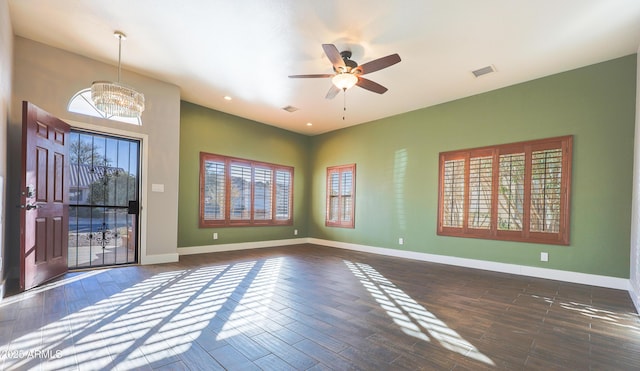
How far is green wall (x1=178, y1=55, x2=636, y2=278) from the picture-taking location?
13.0 feet

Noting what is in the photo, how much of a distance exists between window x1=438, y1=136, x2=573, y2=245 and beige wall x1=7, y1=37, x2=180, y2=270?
5076 mm

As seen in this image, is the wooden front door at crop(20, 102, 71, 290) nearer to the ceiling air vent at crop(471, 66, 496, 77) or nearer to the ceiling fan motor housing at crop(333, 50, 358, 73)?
the ceiling fan motor housing at crop(333, 50, 358, 73)

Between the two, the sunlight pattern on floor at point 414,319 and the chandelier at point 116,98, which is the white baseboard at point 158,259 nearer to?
the chandelier at point 116,98

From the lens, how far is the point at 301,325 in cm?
256

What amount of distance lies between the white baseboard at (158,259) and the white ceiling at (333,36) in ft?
9.62

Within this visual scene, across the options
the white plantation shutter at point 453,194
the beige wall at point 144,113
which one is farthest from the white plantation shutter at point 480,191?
the beige wall at point 144,113

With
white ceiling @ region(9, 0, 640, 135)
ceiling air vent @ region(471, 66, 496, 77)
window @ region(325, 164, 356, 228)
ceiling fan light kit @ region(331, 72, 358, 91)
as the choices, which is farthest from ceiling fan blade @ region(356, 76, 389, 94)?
window @ region(325, 164, 356, 228)

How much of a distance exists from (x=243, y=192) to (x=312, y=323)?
15.6 feet

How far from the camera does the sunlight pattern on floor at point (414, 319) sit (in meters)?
2.21

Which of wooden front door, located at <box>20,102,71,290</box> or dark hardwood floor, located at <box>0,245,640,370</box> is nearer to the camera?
dark hardwood floor, located at <box>0,245,640,370</box>

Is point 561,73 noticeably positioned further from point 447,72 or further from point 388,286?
point 388,286

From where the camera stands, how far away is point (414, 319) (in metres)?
2.73

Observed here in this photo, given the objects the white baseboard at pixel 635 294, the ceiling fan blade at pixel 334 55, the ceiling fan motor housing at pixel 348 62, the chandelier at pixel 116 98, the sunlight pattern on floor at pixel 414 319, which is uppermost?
the ceiling fan motor housing at pixel 348 62

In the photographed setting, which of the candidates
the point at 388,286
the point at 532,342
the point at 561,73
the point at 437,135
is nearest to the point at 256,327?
the point at 388,286
